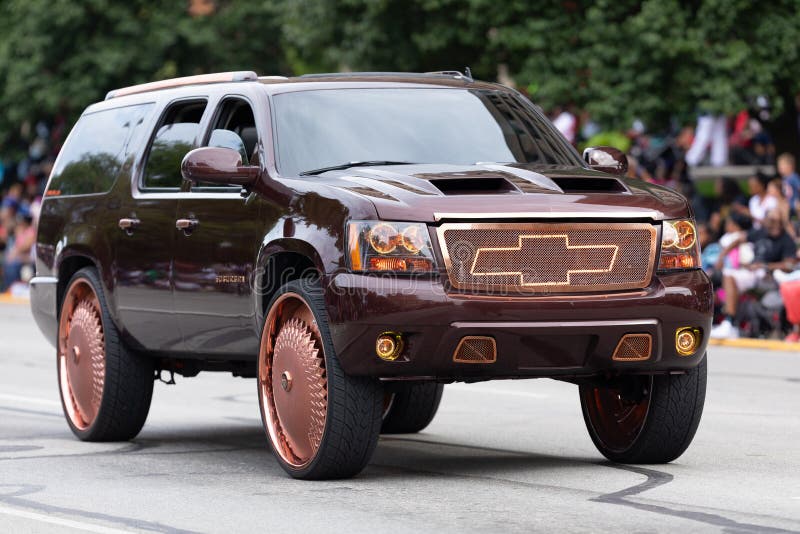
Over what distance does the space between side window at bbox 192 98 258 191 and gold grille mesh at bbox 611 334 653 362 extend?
89.3 inches

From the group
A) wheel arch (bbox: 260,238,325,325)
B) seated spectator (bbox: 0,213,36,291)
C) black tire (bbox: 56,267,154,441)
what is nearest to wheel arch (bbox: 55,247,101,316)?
black tire (bbox: 56,267,154,441)

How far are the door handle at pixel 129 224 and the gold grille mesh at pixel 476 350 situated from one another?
2768 millimetres

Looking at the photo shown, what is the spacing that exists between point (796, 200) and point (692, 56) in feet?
7.92

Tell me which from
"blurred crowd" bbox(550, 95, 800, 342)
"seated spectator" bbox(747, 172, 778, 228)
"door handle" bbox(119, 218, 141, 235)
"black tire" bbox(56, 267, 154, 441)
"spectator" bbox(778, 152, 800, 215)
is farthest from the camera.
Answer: "spectator" bbox(778, 152, 800, 215)

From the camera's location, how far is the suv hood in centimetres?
748

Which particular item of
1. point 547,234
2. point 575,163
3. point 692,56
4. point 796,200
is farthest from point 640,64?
point 547,234

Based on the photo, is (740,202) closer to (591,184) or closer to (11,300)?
(591,184)

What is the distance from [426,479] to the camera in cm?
812

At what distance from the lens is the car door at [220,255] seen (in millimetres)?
8453

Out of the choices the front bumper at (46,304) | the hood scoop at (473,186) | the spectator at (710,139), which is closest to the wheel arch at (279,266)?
the hood scoop at (473,186)

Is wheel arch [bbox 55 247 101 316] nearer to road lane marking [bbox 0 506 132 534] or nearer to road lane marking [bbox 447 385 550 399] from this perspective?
road lane marking [bbox 0 506 132 534]

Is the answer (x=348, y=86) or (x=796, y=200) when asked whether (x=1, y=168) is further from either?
(x=348, y=86)

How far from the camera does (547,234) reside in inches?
298

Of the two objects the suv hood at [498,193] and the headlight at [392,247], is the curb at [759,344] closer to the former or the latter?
the suv hood at [498,193]
